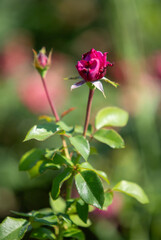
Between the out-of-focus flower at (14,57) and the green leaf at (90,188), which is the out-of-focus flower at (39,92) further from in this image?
the green leaf at (90,188)

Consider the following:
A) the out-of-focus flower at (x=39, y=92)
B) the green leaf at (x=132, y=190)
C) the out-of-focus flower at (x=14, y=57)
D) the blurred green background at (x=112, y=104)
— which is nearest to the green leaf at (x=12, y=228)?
the green leaf at (x=132, y=190)

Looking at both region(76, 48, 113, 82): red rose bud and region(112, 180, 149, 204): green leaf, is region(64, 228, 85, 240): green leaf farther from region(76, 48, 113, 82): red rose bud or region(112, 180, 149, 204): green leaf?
region(76, 48, 113, 82): red rose bud

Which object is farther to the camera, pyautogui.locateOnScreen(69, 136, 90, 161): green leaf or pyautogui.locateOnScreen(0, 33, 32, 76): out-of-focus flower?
pyautogui.locateOnScreen(0, 33, 32, 76): out-of-focus flower

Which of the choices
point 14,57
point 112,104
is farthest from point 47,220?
point 14,57

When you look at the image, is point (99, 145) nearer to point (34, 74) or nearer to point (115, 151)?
point (115, 151)

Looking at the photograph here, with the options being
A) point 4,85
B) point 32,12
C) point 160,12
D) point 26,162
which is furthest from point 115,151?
point 32,12

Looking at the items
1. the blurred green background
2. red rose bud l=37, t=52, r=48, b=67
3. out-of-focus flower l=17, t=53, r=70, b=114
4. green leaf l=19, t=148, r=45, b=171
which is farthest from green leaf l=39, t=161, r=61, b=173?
out-of-focus flower l=17, t=53, r=70, b=114
